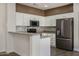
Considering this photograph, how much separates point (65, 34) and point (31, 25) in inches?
76.8

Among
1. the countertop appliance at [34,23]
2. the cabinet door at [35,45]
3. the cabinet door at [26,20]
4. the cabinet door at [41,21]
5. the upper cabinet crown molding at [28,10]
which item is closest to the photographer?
the cabinet door at [35,45]

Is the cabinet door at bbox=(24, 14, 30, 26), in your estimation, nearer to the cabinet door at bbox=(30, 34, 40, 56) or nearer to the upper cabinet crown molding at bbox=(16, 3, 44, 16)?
the upper cabinet crown molding at bbox=(16, 3, 44, 16)

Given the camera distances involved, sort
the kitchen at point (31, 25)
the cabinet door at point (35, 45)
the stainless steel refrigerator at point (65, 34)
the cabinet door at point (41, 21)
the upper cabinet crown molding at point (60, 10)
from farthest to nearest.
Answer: the cabinet door at point (41, 21) → the upper cabinet crown molding at point (60, 10) → the stainless steel refrigerator at point (65, 34) → the kitchen at point (31, 25) → the cabinet door at point (35, 45)

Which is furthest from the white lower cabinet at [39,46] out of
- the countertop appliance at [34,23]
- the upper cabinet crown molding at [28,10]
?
the upper cabinet crown molding at [28,10]

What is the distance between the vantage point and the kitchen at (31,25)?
305cm

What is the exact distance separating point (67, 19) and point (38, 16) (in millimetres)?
1997

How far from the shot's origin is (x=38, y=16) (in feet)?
19.9

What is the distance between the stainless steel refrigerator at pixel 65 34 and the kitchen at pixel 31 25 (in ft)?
0.60

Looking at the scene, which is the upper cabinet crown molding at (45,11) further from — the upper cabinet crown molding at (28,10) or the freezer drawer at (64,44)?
the freezer drawer at (64,44)

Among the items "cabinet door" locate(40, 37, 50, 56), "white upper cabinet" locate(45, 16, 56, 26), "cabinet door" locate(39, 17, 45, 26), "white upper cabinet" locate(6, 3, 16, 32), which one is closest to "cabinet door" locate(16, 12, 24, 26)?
"white upper cabinet" locate(6, 3, 16, 32)

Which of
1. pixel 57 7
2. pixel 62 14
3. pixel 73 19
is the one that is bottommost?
pixel 73 19

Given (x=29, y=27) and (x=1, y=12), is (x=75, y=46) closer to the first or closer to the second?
(x=29, y=27)

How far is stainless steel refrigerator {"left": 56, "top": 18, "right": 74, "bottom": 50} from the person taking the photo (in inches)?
182

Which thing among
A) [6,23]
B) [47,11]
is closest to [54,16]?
[47,11]
